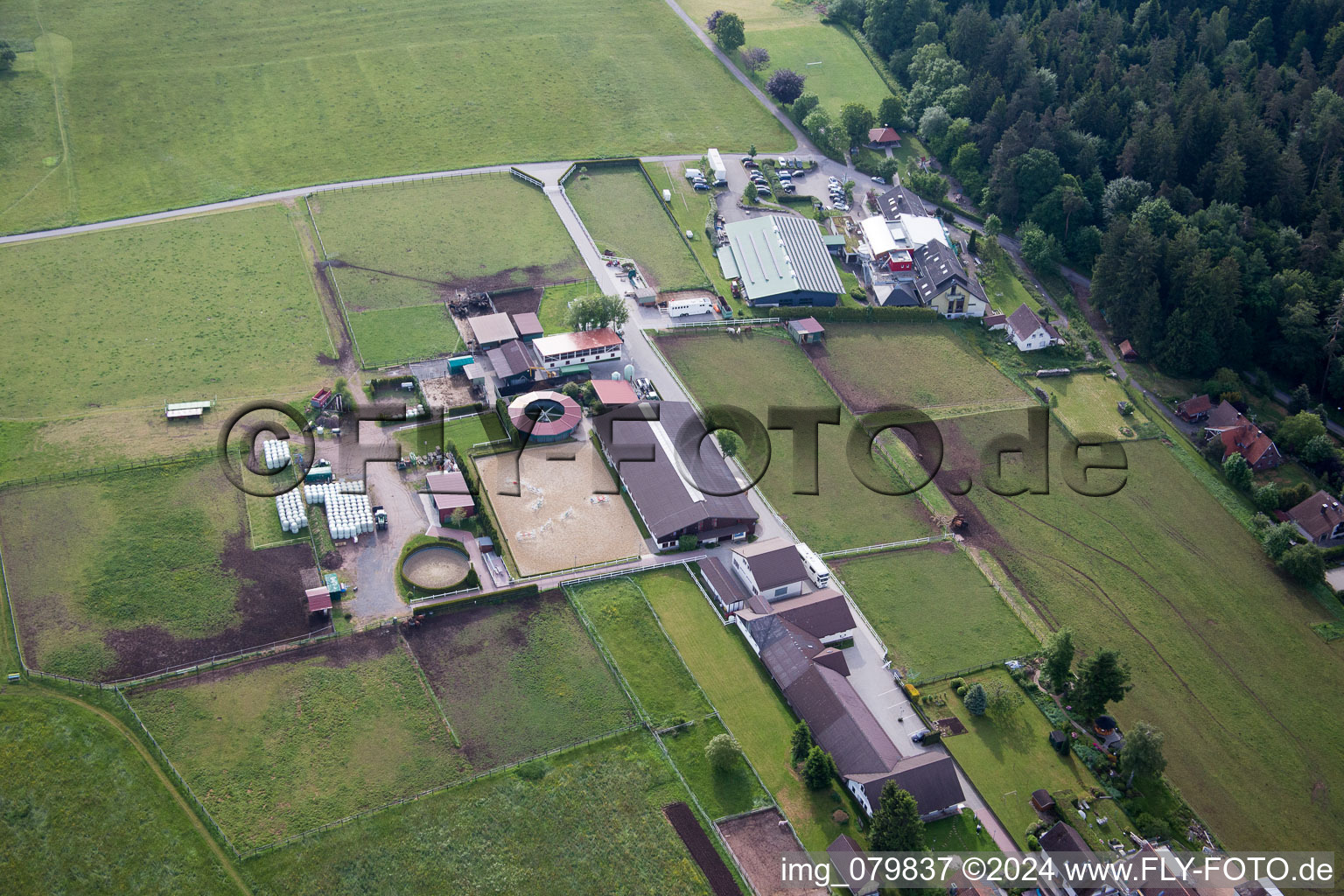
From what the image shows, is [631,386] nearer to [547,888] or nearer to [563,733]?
[563,733]

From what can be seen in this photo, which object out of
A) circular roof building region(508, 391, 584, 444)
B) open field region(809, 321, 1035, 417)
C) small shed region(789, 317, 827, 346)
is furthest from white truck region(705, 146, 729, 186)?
circular roof building region(508, 391, 584, 444)

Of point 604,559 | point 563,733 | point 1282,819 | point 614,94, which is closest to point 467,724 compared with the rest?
point 563,733

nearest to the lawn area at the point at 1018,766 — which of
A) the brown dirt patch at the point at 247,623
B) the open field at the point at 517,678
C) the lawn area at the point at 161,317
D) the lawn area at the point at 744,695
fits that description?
the lawn area at the point at 744,695

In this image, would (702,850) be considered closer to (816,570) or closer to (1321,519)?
(816,570)

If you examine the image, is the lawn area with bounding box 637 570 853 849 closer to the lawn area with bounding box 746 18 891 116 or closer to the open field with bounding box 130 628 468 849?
the open field with bounding box 130 628 468 849

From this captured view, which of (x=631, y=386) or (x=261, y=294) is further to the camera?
(x=261, y=294)

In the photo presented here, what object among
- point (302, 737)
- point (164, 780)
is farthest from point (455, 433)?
point (164, 780)
